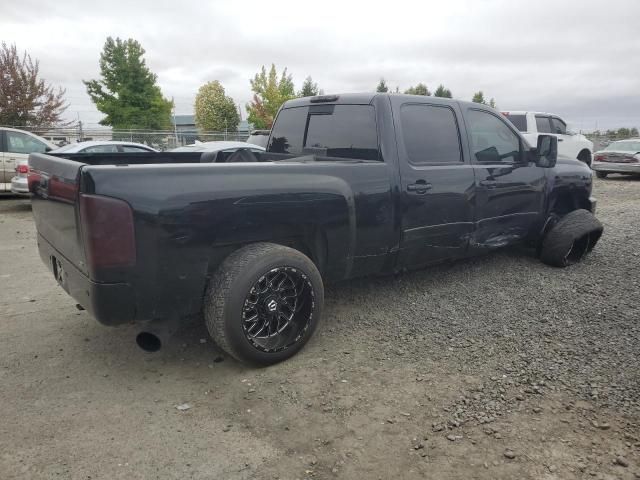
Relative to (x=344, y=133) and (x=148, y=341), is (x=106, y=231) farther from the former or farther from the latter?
(x=344, y=133)

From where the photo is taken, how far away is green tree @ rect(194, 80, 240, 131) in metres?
37.4

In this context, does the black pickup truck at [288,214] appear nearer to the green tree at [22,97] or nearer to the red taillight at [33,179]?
the red taillight at [33,179]

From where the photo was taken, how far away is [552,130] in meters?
13.6

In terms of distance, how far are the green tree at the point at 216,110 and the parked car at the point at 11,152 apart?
27183mm

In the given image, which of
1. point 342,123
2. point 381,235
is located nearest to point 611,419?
point 381,235

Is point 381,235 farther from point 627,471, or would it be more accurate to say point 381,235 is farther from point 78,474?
point 78,474

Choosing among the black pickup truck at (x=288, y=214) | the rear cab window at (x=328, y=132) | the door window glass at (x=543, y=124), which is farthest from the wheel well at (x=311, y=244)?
the door window glass at (x=543, y=124)

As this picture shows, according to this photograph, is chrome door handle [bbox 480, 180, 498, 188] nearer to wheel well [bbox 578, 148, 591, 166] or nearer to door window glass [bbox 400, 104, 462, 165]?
door window glass [bbox 400, 104, 462, 165]

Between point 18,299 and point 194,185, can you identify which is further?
point 18,299

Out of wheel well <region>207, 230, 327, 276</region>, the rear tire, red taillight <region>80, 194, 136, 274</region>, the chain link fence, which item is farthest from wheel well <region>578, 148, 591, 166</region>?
the chain link fence

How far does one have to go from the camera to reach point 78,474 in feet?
7.51

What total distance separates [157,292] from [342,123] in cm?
225

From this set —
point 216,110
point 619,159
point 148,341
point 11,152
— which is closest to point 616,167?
point 619,159

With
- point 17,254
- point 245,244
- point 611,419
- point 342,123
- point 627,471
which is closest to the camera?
point 627,471
